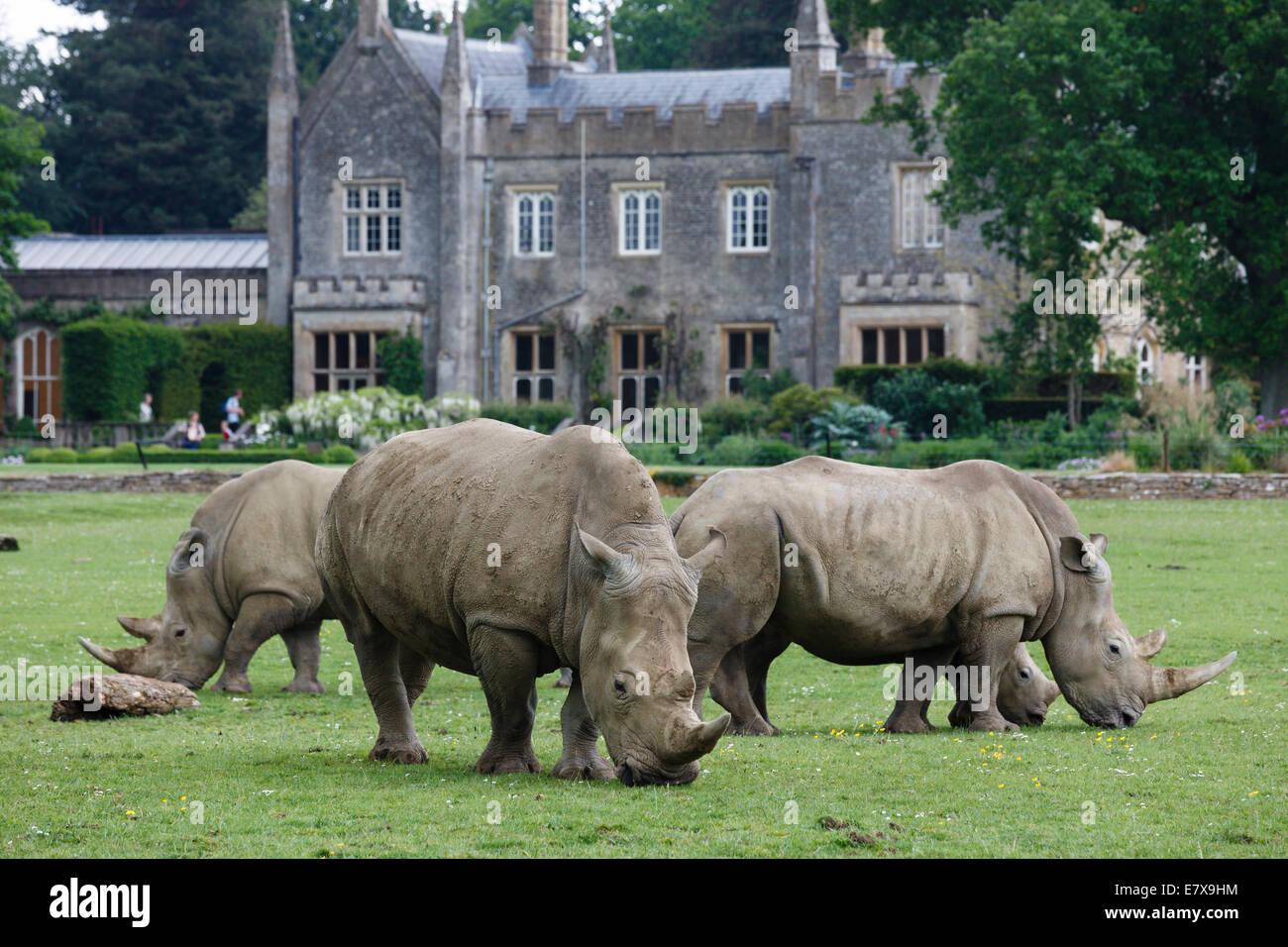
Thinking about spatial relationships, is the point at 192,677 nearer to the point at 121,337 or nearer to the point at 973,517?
→ the point at 973,517

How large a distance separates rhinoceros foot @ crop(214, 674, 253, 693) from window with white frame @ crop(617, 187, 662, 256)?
121ft

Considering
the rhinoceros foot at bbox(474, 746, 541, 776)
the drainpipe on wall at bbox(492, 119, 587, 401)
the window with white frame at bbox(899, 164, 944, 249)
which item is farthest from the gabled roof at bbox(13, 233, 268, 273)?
the rhinoceros foot at bbox(474, 746, 541, 776)

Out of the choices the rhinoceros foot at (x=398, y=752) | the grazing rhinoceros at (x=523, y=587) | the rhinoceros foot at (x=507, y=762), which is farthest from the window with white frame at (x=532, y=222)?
the rhinoceros foot at (x=507, y=762)

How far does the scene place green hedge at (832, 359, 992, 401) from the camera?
42.8 meters

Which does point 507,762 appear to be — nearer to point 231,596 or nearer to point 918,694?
point 918,694

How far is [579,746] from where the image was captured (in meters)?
9.41

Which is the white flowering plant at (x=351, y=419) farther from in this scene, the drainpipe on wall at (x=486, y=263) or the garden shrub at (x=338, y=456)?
the drainpipe on wall at (x=486, y=263)

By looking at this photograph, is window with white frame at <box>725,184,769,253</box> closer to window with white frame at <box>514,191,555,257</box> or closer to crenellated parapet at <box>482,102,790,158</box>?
crenellated parapet at <box>482,102,790,158</box>

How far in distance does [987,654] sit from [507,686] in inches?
138

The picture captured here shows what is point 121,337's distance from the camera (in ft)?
163

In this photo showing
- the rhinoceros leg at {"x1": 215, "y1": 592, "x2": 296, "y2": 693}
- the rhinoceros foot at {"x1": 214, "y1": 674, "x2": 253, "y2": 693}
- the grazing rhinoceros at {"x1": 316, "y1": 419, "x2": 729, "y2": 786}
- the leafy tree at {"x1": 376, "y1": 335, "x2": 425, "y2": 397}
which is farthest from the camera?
the leafy tree at {"x1": 376, "y1": 335, "x2": 425, "y2": 397}

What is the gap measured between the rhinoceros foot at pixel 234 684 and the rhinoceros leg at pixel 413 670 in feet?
11.0
